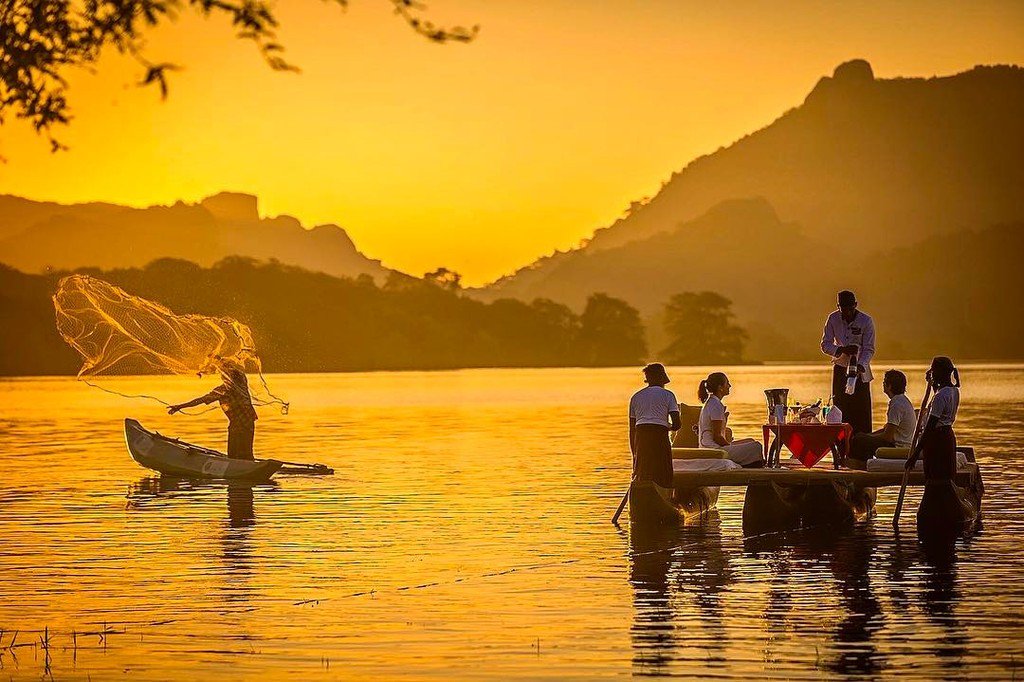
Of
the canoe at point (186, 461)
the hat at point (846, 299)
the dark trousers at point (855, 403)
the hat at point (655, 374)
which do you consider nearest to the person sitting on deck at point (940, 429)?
the dark trousers at point (855, 403)

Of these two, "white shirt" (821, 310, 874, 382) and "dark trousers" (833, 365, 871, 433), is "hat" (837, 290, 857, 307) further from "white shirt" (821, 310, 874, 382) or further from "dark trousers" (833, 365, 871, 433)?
"dark trousers" (833, 365, 871, 433)

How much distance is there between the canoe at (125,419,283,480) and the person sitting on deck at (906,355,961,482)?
58.8 ft

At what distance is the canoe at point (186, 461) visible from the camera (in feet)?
125

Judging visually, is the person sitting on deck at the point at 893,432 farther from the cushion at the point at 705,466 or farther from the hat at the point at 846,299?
the cushion at the point at 705,466

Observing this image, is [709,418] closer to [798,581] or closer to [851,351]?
[851,351]

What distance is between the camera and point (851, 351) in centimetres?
2489

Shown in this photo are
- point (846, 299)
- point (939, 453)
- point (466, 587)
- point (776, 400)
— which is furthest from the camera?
point (846, 299)

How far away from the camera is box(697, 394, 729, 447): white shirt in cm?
2511

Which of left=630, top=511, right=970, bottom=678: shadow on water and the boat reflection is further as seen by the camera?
the boat reflection

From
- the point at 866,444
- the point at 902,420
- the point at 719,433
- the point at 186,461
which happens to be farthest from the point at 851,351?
the point at 186,461

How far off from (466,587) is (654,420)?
4.37m

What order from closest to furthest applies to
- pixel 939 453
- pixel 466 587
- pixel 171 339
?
pixel 466 587 → pixel 939 453 → pixel 171 339

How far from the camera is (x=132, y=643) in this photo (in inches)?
654

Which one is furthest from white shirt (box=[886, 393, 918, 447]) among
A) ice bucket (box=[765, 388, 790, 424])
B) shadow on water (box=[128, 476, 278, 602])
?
shadow on water (box=[128, 476, 278, 602])
